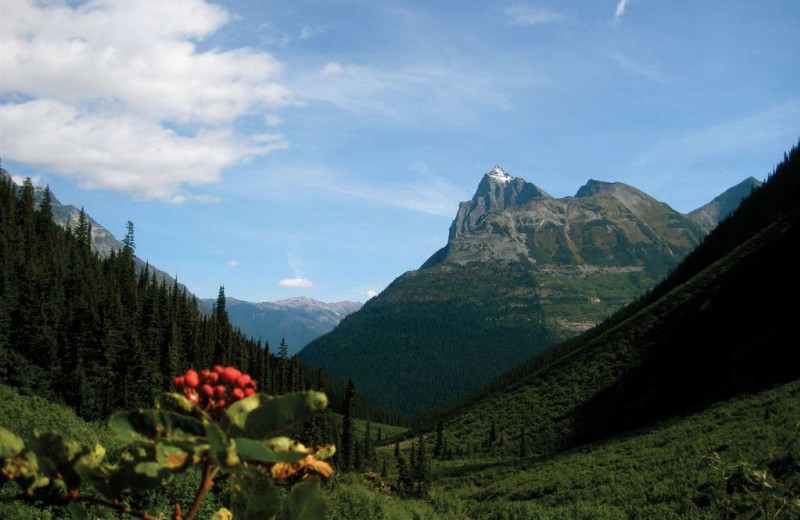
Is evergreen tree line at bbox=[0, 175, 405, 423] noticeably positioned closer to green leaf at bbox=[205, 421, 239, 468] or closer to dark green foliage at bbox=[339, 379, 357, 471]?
dark green foliage at bbox=[339, 379, 357, 471]

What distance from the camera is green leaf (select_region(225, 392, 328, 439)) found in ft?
7.02

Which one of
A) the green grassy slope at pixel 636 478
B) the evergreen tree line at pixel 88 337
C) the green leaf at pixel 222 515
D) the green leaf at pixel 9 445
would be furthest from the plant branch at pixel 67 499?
the evergreen tree line at pixel 88 337

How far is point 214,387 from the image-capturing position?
255 centimetres

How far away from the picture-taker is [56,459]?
7.61 feet

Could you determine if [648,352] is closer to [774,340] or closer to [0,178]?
[774,340]

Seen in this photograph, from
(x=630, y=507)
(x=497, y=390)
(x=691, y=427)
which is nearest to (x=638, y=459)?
(x=691, y=427)

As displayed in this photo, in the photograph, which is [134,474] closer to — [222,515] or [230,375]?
[230,375]

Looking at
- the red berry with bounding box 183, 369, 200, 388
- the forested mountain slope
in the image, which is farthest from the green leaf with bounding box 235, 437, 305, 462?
the forested mountain slope

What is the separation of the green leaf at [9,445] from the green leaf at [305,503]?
115 centimetres

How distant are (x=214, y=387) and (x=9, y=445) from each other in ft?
2.70

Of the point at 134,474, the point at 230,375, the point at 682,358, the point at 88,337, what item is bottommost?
the point at 88,337

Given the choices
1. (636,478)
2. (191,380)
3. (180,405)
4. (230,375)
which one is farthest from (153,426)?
(636,478)

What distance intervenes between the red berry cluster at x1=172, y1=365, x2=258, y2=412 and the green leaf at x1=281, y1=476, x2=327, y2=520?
52 centimetres

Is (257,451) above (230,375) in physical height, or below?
below
